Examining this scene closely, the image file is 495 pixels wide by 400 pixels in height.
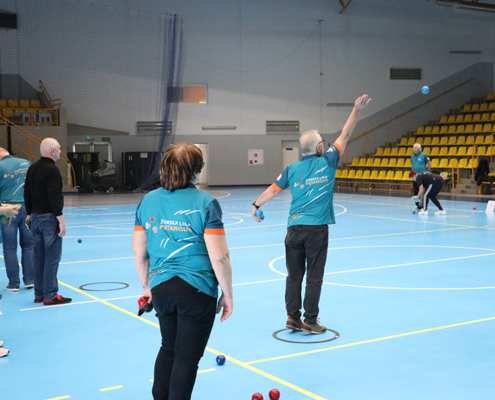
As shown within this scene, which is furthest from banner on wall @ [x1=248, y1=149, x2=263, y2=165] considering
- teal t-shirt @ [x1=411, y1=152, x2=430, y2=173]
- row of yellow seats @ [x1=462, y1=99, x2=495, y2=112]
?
teal t-shirt @ [x1=411, y1=152, x2=430, y2=173]

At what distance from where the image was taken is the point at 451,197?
74.1ft

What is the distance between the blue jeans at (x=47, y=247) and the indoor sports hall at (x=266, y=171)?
0.86 ft

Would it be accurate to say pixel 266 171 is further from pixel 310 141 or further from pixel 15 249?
pixel 310 141

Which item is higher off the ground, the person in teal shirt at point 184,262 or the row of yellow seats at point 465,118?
Answer: the row of yellow seats at point 465,118

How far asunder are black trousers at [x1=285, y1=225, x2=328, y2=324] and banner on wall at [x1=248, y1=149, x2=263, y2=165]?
27.5m

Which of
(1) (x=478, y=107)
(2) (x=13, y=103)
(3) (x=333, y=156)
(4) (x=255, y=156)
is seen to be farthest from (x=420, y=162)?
(2) (x=13, y=103)

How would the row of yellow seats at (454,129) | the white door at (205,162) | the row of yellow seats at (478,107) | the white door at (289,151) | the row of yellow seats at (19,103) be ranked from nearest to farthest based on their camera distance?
the row of yellow seats at (454,129) → the row of yellow seats at (19,103) → the row of yellow seats at (478,107) → the white door at (205,162) → the white door at (289,151)

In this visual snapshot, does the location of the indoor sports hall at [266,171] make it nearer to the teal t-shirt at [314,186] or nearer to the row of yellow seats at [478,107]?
the teal t-shirt at [314,186]

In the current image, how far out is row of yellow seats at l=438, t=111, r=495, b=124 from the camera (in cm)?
2859

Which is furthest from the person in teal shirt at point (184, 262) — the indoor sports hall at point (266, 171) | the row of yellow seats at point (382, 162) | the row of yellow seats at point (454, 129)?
the row of yellow seats at point (454, 129)

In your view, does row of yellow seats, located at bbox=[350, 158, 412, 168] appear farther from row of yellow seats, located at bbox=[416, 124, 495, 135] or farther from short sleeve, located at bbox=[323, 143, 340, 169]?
short sleeve, located at bbox=[323, 143, 340, 169]

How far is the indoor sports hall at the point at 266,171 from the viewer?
4.82m

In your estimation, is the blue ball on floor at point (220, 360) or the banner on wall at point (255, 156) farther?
the banner on wall at point (255, 156)

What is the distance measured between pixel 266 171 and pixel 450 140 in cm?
1005
